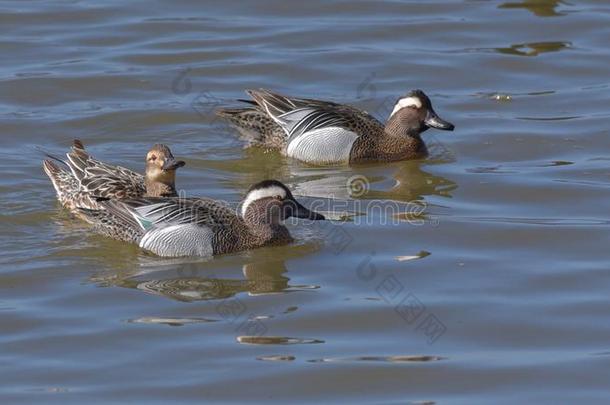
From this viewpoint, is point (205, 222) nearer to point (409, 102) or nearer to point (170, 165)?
point (170, 165)

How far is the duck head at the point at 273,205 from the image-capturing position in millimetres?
12023

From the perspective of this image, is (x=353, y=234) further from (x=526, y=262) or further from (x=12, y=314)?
(x=12, y=314)

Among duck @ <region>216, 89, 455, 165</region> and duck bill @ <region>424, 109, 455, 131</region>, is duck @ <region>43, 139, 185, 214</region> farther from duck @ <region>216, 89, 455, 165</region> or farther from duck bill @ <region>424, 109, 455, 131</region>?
duck bill @ <region>424, 109, 455, 131</region>

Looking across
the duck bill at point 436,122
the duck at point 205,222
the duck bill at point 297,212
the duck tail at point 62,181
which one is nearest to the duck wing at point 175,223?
the duck at point 205,222

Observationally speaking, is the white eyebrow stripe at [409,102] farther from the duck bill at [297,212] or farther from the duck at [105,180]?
the duck bill at [297,212]

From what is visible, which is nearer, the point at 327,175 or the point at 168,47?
the point at 327,175

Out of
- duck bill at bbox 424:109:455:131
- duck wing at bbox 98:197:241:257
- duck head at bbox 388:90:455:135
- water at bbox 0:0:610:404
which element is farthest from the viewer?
duck head at bbox 388:90:455:135

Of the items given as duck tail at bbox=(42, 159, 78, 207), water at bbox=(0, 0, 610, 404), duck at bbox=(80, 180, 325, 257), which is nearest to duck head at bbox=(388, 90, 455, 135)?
water at bbox=(0, 0, 610, 404)

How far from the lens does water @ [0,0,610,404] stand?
973 cm

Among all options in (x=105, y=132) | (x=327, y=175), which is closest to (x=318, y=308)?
(x=327, y=175)

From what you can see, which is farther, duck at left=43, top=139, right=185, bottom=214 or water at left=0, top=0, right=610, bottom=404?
duck at left=43, top=139, right=185, bottom=214

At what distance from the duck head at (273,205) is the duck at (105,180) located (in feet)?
2.69

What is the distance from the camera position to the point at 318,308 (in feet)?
35.4

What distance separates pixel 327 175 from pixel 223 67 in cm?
373
